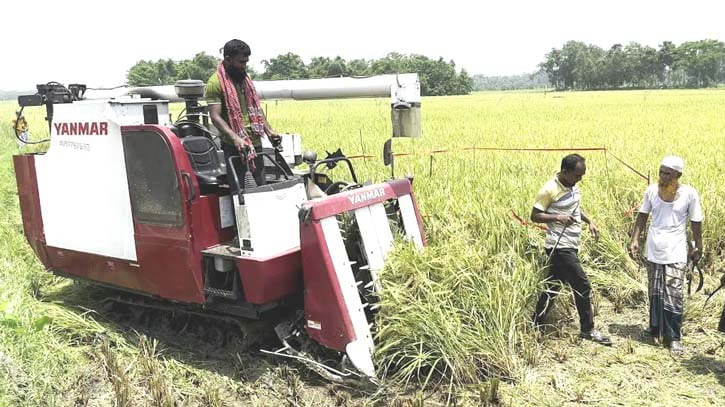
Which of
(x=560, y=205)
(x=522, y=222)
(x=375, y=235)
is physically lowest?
(x=522, y=222)

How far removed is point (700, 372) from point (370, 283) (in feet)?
7.58

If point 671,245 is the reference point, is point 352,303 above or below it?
below

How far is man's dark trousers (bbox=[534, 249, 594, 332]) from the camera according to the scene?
15.1 ft

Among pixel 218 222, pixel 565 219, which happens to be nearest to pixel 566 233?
pixel 565 219

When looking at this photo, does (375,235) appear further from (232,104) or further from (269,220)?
(232,104)

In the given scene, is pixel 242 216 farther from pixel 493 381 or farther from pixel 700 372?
pixel 700 372

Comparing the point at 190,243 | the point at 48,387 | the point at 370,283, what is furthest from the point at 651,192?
the point at 48,387

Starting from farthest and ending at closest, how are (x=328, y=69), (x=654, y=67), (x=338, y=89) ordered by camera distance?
(x=654, y=67)
(x=328, y=69)
(x=338, y=89)

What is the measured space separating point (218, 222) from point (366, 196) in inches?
43.9

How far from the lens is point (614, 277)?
5617mm

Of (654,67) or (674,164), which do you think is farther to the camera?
(654,67)

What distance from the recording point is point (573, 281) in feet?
15.2

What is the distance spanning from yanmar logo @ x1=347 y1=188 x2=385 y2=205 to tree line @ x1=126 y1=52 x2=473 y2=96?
50.4 m

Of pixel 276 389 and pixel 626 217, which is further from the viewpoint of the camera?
pixel 626 217
